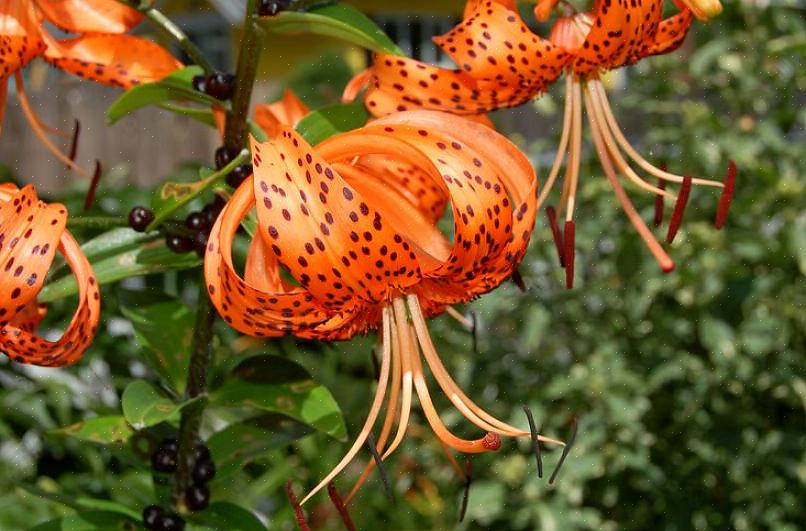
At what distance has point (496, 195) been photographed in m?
0.86

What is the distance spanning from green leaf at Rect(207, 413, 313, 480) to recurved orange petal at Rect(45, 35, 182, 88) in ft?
1.09

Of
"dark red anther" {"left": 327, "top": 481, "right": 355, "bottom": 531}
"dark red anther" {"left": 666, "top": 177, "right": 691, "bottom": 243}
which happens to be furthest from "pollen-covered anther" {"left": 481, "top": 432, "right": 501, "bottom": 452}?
"dark red anther" {"left": 666, "top": 177, "right": 691, "bottom": 243}

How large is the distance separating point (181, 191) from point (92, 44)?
0.21m

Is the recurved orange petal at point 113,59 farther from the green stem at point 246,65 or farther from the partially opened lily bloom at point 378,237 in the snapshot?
the partially opened lily bloom at point 378,237

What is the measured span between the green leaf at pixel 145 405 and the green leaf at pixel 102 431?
0.14ft

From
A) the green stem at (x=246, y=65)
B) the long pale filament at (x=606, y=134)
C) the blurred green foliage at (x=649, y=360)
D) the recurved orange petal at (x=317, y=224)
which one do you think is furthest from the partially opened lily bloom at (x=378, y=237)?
the blurred green foliage at (x=649, y=360)

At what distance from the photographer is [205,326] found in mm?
1040

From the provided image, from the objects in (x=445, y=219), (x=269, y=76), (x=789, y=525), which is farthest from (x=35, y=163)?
(x=789, y=525)

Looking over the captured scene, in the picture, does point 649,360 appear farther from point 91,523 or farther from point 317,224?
point 317,224

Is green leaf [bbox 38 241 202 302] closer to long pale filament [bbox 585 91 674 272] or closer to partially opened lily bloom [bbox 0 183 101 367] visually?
partially opened lily bloom [bbox 0 183 101 367]

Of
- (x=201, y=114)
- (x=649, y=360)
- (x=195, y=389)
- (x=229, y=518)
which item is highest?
(x=201, y=114)

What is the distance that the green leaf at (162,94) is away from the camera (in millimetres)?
992

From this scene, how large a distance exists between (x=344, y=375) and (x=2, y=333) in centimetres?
190

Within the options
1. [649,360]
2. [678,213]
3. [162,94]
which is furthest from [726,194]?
[649,360]
